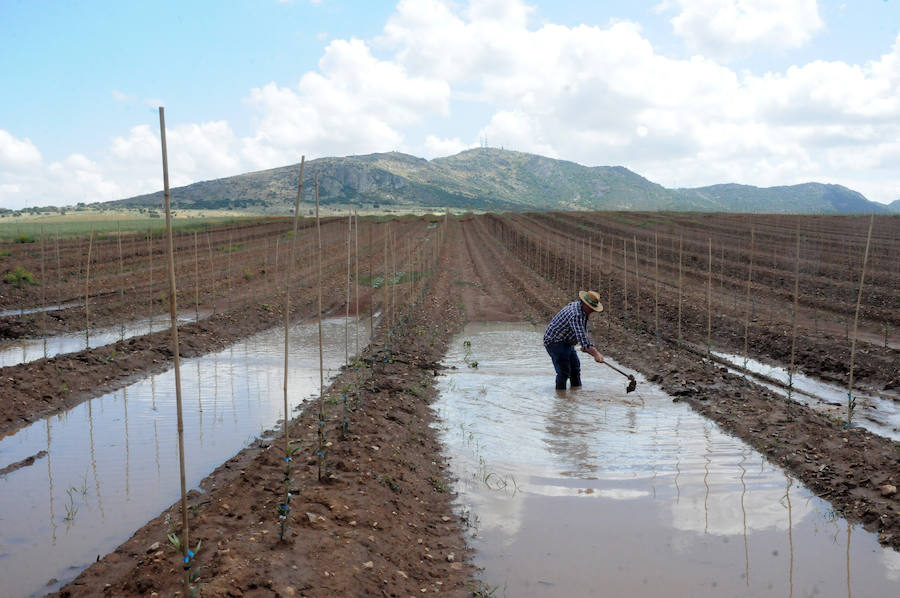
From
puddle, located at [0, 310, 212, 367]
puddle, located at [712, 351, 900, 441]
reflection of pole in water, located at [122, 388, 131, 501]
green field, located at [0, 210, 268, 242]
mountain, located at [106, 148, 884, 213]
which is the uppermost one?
mountain, located at [106, 148, 884, 213]

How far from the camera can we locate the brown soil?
3.60 meters

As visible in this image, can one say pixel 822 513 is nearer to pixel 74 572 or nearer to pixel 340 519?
pixel 340 519

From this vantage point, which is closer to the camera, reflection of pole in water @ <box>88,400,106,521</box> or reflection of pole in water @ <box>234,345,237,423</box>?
reflection of pole in water @ <box>88,400,106,521</box>

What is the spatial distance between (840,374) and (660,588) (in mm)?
7204

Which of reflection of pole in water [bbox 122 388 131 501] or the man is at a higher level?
the man

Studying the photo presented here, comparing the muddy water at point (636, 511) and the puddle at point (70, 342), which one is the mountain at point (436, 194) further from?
the muddy water at point (636, 511)

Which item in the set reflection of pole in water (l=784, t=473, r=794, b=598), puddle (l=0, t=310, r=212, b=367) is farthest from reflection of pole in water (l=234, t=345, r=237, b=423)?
reflection of pole in water (l=784, t=473, r=794, b=598)

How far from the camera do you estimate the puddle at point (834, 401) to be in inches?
281

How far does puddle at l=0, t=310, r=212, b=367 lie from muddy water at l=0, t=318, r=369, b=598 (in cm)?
242

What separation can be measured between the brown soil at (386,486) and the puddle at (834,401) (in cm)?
52

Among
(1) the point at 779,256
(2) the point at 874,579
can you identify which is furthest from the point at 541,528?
(1) the point at 779,256

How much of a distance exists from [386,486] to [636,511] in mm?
1981

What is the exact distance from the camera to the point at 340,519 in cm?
436

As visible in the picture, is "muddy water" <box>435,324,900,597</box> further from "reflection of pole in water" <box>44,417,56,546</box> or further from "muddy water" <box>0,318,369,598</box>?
"reflection of pole in water" <box>44,417,56,546</box>
